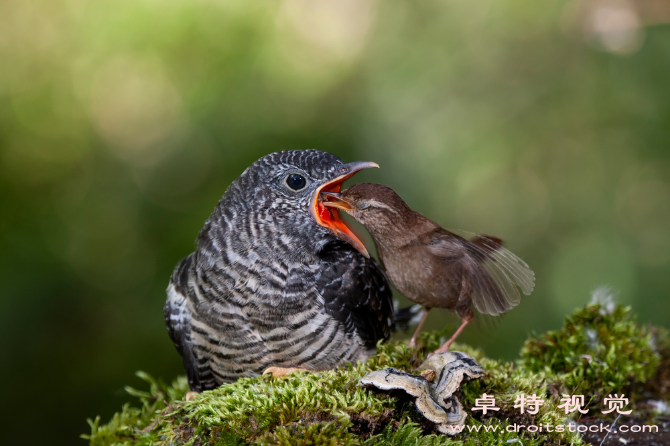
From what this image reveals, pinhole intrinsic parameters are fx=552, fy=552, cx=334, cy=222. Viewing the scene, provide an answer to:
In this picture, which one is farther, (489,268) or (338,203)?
(338,203)

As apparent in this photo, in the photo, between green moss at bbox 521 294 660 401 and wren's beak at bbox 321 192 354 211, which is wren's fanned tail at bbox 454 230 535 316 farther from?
green moss at bbox 521 294 660 401

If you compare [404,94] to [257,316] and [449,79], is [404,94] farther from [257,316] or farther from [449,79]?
[257,316]

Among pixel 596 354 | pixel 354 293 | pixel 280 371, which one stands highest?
pixel 354 293

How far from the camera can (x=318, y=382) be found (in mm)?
2004

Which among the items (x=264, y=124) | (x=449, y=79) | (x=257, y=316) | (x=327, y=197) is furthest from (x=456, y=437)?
(x=449, y=79)

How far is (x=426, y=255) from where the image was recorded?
2.03 meters

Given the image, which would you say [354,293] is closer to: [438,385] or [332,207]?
[332,207]

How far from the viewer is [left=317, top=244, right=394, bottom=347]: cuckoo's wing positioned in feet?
7.63

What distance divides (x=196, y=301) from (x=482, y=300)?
1178 millimetres

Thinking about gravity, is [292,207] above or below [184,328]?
above

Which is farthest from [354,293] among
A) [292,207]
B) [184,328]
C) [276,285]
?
[184,328]

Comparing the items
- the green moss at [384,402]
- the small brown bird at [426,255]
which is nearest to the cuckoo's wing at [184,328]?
the green moss at [384,402]

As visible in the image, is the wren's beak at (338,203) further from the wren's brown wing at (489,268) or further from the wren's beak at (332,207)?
the wren's brown wing at (489,268)

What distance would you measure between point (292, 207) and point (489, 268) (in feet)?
2.67
